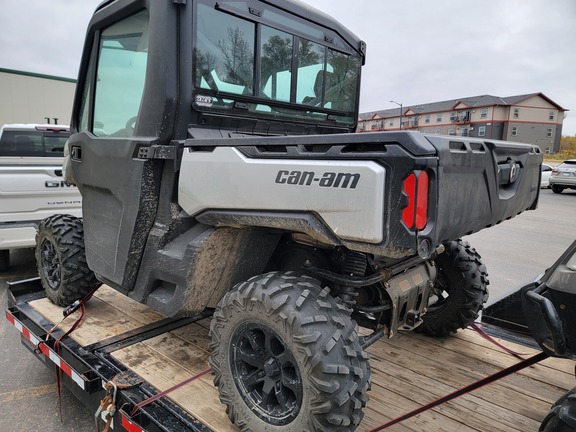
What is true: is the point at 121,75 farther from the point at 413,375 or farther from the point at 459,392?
→ the point at 459,392

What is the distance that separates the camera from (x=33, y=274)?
612 cm

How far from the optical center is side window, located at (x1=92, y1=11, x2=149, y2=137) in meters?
2.65

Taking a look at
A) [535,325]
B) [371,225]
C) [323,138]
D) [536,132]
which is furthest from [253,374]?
[536,132]

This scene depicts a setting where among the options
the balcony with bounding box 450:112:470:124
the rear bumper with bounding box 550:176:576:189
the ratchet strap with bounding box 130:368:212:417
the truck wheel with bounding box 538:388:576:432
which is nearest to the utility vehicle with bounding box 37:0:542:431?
the ratchet strap with bounding box 130:368:212:417

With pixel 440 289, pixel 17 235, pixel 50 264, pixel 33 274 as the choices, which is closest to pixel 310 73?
pixel 440 289

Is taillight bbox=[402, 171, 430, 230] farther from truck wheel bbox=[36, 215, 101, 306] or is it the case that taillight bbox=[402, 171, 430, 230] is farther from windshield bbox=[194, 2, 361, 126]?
truck wheel bbox=[36, 215, 101, 306]

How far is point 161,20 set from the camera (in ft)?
7.72

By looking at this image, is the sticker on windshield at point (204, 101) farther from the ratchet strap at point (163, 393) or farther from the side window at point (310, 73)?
the ratchet strap at point (163, 393)

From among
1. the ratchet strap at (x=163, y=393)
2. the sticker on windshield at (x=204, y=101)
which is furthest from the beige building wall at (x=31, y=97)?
the ratchet strap at (x=163, y=393)

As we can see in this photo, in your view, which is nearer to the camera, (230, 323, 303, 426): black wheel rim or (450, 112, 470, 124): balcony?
(230, 323, 303, 426): black wheel rim

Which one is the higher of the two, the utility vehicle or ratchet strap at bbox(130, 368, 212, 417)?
the utility vehicle

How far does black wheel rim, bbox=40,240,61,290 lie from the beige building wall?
1423 centimetres

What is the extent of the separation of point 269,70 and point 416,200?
64.0 inches

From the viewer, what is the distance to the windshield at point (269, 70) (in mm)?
2488
